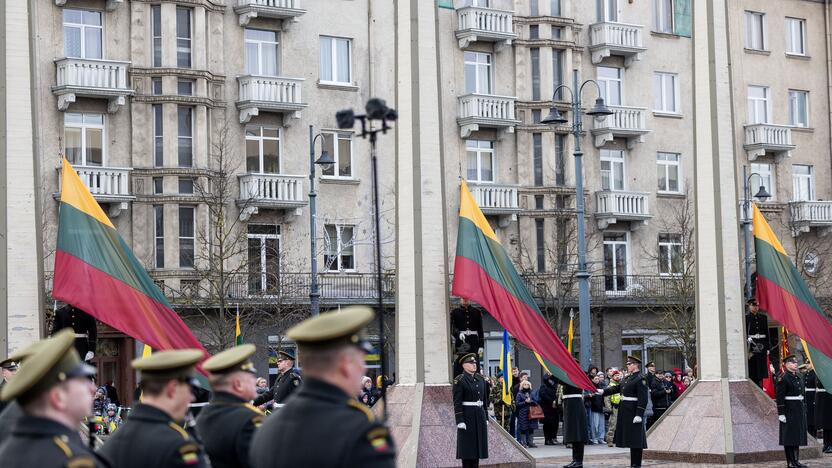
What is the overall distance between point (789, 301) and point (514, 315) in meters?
6.18

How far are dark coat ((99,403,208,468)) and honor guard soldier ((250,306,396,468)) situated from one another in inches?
33.8

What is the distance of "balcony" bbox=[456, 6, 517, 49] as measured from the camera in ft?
156

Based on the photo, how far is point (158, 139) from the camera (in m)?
42.6

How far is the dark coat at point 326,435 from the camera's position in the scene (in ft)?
19.9

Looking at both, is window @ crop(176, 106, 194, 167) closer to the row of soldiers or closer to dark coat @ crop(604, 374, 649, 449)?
dark coat @ crop(604, 374, 649, 449)

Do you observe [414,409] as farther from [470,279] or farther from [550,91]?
[550,91]

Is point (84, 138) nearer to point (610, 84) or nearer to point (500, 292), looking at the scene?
point (610, 84)

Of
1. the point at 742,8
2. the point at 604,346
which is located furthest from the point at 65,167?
the point at 742,8

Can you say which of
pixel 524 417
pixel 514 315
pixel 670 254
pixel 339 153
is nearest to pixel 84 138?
pixel 339 153

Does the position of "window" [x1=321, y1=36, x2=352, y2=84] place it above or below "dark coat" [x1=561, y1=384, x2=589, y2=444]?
above

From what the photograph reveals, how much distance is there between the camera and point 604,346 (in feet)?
164

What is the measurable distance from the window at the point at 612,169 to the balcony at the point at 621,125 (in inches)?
29.2

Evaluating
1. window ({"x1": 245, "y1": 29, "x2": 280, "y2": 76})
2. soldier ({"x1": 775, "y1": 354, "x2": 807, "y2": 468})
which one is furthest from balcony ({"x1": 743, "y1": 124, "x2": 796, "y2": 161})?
soldier ({"x1": 775, "y1": 354, "x2": 807, "y2": 468})

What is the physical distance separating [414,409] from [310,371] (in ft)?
46.5
